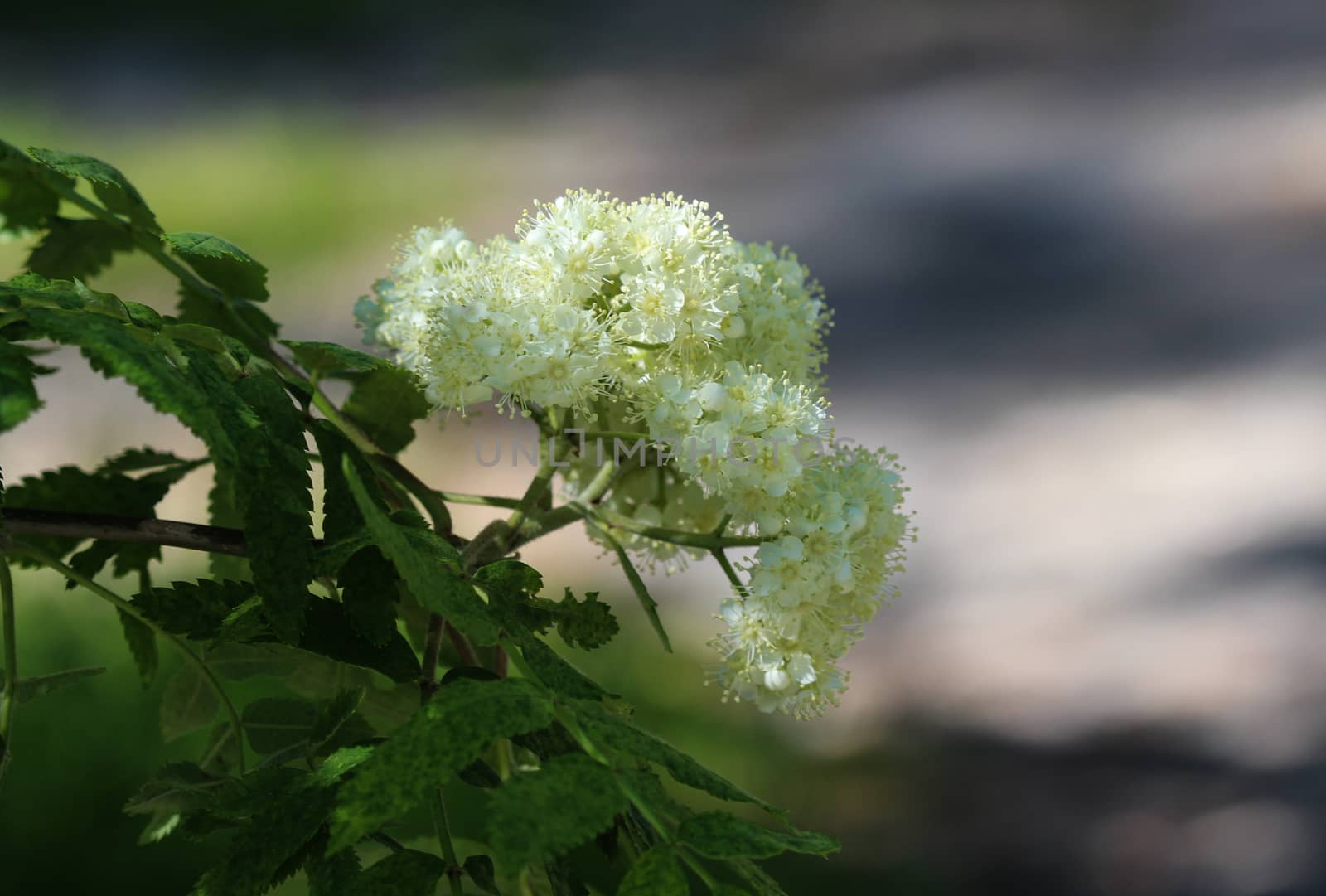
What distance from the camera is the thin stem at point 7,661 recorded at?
572mm

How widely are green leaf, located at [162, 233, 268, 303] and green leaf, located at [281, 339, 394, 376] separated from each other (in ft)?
0.21

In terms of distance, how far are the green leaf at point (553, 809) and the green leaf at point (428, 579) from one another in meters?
0.06

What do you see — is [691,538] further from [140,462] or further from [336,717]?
[140,462]

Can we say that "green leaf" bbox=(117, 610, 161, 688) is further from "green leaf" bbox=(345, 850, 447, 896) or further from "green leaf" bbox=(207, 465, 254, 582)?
"green leaf" bbox=(345, 850, 447, 896)

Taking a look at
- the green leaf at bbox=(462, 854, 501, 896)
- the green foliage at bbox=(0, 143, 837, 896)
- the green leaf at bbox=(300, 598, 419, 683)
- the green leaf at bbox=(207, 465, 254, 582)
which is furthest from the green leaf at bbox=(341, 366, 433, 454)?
the green leaf at bbox=(462, 854, 501, 896)

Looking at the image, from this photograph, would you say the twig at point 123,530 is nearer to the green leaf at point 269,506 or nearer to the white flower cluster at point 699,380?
the green leaf at point 269,506

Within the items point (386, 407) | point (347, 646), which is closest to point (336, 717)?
point (347, 646)

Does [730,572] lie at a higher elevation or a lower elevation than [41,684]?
higher

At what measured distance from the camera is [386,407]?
0.79 m

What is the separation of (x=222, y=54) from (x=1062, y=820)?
222 inches

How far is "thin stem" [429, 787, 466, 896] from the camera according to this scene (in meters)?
0.53

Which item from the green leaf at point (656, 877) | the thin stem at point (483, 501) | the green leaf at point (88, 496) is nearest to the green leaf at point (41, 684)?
the green leaf at point (88, 496)

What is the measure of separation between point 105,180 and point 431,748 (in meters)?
0.41

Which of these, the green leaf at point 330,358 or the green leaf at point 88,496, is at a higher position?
the green leaf at point 330,358
